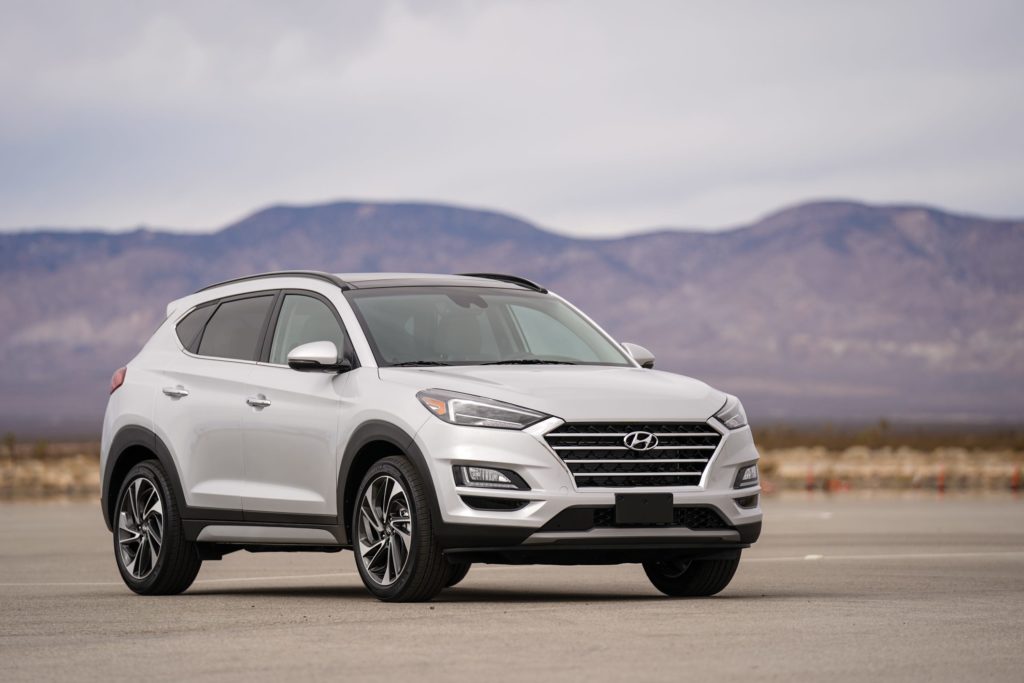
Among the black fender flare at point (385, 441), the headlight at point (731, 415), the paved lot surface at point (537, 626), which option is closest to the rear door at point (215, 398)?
the paved lot surface at point (537, 626)

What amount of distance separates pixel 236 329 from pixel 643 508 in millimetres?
3618

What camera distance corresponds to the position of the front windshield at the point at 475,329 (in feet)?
39.2

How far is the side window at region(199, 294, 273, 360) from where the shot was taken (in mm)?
12875

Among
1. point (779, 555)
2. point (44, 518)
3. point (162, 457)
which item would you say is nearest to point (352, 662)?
point (162, 457)

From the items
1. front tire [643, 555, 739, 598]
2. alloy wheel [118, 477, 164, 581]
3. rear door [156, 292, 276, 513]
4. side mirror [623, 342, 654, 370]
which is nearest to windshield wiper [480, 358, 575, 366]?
side mirror [623, 342, 654, 370]

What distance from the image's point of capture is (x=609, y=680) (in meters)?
7.96

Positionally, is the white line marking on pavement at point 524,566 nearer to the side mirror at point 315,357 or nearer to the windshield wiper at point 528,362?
the side mirror at point 315,357

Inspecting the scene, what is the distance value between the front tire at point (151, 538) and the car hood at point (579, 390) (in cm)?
242

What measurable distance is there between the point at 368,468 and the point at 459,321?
132 cm

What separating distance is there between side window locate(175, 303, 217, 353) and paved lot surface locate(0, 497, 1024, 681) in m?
1.80

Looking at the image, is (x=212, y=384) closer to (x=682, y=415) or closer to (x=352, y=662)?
(x=682, y=415)

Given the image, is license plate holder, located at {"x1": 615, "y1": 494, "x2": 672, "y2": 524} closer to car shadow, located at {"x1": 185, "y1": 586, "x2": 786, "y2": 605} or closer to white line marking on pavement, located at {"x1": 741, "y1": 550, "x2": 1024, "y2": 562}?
car shadow, located at {"x1": 185, "y1": 586, "x2": 786, "y2": 605}

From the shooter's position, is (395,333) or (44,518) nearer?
(395,333)

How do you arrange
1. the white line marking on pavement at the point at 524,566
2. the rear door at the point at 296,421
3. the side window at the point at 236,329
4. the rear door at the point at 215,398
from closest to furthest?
the rear door at the point at 296,421 < the rear door at the point at 215,398 < the side window at the point at 236,329 < the white line marking on pavement at the point at 524,566
